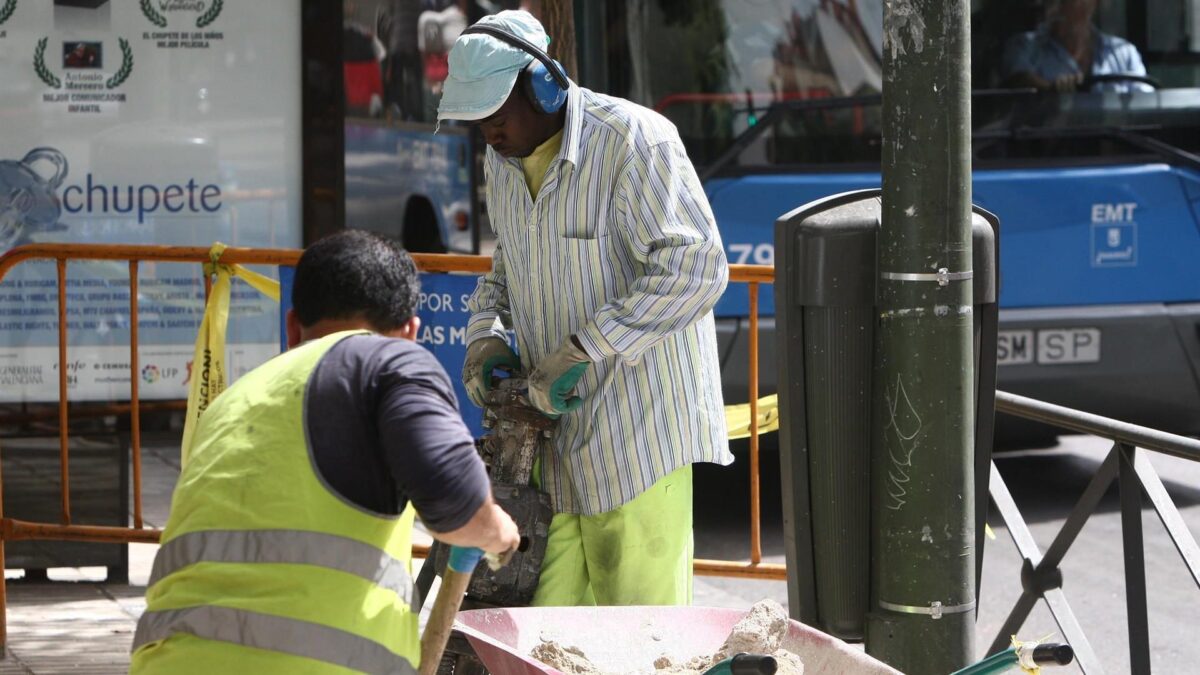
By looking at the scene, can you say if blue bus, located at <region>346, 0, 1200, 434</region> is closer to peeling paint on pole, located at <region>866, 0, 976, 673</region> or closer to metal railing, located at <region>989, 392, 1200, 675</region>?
metal railing, located at <region>989, 392, 1200, 675</region>

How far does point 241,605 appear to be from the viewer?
236 centimetres

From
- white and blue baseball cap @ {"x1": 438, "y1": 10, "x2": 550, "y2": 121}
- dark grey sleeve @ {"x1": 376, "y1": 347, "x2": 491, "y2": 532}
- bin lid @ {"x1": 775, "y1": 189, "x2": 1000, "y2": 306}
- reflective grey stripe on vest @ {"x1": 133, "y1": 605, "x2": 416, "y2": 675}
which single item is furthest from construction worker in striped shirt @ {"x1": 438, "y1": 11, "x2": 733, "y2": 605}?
reflective grey stripe on vest @ {"x1": 133, "y1": 605, "x2": 416, "y2": 675}

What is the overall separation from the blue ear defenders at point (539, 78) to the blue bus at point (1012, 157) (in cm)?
370

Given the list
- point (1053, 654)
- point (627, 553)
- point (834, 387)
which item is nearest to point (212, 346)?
point (627, 553)

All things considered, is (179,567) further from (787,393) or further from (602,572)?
(787,393)

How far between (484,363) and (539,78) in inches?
26.7

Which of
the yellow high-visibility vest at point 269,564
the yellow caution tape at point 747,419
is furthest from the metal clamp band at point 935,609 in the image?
the yellow caution tape at point 747,419

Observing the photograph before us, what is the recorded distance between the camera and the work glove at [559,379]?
335 centimetres

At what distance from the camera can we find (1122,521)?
4.13 metres

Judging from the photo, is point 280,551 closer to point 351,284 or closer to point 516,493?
point 351,284

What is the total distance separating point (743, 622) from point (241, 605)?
96 cm

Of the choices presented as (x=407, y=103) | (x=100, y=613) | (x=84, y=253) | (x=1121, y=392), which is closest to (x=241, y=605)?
(x=84, y=253)

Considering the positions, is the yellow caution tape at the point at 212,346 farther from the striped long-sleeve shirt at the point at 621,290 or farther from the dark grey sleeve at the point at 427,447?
the dark grey sleeve at the point at 427,447

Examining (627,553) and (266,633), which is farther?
(627,553)
